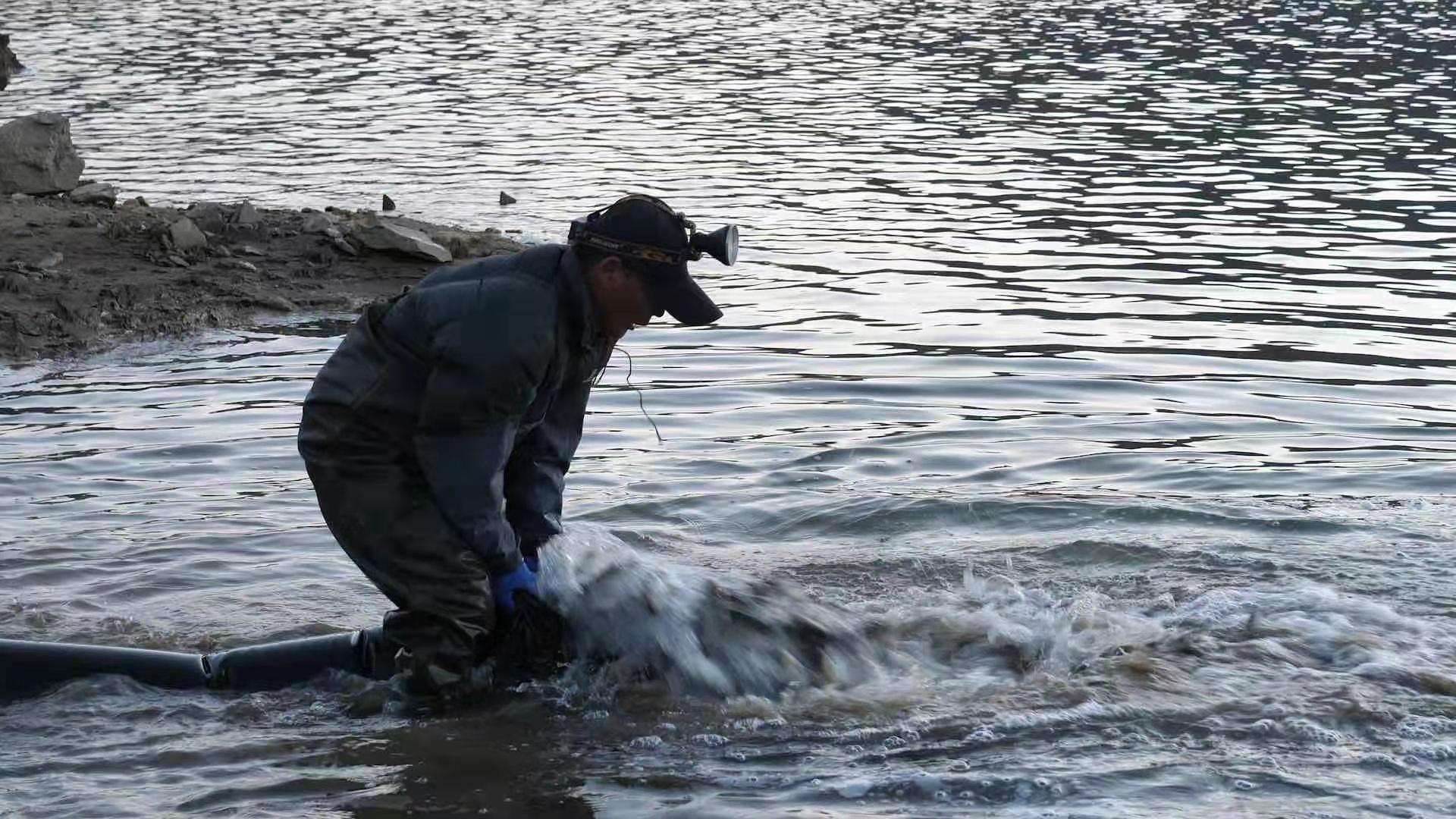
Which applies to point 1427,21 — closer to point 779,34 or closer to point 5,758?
point 779,34

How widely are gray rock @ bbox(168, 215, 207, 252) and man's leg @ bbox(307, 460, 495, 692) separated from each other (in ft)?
27.1

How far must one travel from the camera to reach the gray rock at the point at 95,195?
15555 millimetres

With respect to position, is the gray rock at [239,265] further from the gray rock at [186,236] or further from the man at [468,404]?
the man at [468,404]

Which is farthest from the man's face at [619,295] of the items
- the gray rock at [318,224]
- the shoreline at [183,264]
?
the gray rock at [318,224]

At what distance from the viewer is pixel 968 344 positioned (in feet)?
38.9

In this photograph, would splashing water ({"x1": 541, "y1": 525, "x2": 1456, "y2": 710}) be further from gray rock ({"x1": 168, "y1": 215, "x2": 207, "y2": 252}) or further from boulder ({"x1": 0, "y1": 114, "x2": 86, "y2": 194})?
boulder ({"x1": 0, "y1": 114, "x2": 86, "y2": 194})

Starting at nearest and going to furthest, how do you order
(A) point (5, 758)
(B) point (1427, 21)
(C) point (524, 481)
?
(A) point (5, 758), (C) point (524, 481), (B) point (1427, 21)

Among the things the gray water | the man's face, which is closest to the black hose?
the gray water

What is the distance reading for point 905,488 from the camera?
902 centimetres

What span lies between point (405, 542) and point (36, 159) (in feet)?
37.0

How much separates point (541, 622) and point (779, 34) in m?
27.9

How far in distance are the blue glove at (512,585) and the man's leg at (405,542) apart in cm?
3

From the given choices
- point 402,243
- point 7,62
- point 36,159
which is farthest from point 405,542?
point 7,62

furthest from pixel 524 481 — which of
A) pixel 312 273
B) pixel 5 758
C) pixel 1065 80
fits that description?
pixel 1065 80
